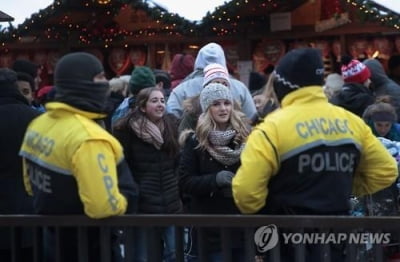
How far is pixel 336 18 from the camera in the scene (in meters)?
12.3

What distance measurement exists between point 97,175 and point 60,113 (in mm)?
527

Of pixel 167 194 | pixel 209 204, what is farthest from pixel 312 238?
pixel 167 194

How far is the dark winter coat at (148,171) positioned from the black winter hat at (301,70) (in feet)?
6.13

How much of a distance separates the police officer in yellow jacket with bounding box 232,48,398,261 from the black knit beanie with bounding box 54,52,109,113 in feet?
3.01

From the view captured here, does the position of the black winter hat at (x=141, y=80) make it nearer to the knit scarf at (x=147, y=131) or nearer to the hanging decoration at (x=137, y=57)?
the knit scarf at (x=147, y=131)

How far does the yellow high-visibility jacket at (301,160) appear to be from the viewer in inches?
175

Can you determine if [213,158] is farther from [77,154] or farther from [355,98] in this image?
[355,98]

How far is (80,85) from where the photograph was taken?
4.66 m

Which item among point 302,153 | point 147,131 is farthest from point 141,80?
point 302,153

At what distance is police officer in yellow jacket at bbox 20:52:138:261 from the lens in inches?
174

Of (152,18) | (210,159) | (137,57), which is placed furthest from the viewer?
(137,57)

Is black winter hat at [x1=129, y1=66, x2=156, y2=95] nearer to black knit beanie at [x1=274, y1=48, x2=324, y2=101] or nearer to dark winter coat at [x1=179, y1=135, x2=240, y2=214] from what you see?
dark winter coat at [x1=179, y1=135, x2=240, y2=214]

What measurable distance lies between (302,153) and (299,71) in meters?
0.48

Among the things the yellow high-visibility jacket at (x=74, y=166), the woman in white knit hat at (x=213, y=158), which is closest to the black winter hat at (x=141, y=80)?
the woman in white knit hat at (x=213, y=158)
